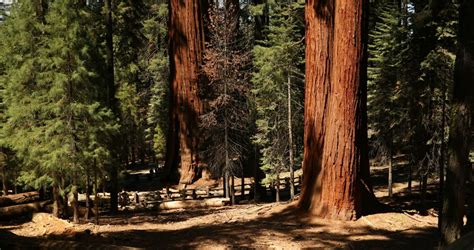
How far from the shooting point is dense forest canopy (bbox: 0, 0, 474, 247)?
28.6ft

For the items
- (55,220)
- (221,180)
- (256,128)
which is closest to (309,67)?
(55,220)

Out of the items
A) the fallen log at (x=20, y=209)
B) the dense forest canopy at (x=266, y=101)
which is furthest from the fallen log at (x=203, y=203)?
the fallen log at (x=20, y=209)

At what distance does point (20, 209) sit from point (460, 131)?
19.9m

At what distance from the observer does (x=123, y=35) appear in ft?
84.2

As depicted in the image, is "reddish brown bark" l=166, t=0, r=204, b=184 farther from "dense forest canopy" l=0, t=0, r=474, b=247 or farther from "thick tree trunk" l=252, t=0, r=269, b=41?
"thick tree trunk" l=252, t=0, r=269, b=41

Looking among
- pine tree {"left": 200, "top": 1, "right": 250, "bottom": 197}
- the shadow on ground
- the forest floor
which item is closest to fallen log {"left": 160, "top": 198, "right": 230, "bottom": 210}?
pine tree {"left": 200, "top": 1, "right": 250, "bottom": 197}

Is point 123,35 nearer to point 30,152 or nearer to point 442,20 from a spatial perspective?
point 30,152

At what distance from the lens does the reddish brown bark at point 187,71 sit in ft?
78.1

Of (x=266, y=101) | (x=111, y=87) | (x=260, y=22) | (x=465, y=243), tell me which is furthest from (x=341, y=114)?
(x=260, y=22)

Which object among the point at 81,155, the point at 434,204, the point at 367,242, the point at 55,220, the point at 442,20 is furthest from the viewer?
the point at 434,204

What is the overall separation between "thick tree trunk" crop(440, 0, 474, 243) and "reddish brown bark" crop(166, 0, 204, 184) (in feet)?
59.9

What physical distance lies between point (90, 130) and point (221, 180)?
11.2m

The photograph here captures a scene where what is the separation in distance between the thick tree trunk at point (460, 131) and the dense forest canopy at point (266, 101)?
2cm

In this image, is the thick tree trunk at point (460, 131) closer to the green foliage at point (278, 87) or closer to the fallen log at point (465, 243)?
→ the fallen log at point (465, 243)
